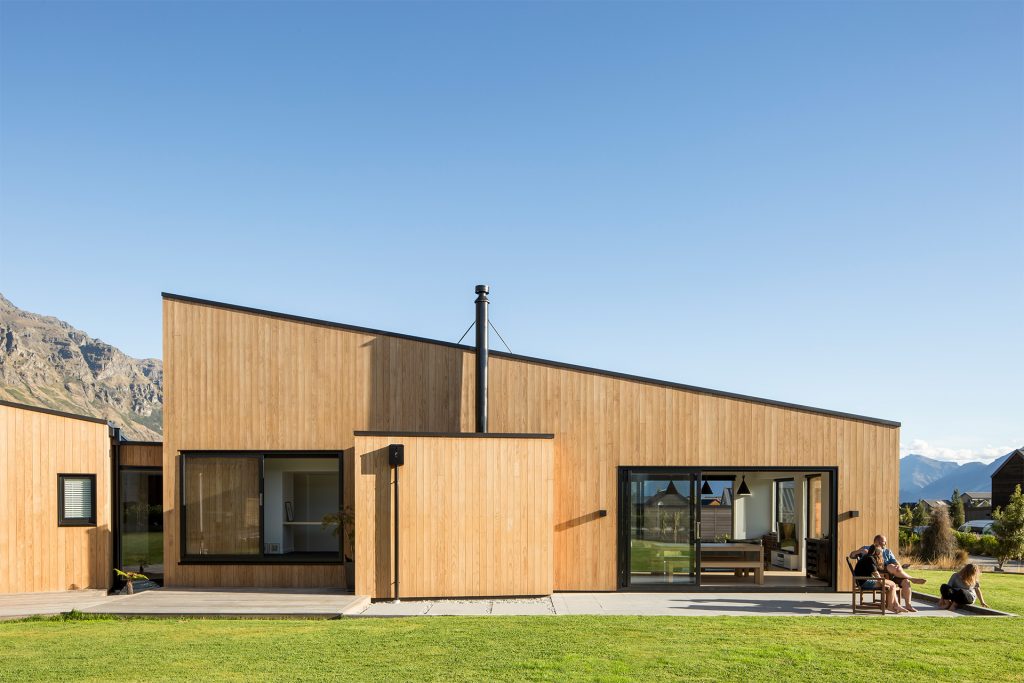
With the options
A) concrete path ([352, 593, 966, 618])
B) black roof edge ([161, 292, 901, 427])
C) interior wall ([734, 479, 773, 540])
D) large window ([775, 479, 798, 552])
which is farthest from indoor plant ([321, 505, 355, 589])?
interior wall ([734, 479, 773, 540])

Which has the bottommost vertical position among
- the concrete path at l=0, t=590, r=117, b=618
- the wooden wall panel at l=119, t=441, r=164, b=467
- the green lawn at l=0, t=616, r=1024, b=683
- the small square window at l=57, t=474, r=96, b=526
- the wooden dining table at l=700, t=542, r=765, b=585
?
the concrete path at l=0, t=590, r=117, b=618

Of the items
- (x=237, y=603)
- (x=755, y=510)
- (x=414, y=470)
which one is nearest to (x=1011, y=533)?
(x=755, y=510)

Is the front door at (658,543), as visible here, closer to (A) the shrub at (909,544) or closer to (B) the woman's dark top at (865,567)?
(B) the woman's dark top at (865,567)

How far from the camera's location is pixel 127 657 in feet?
23.8

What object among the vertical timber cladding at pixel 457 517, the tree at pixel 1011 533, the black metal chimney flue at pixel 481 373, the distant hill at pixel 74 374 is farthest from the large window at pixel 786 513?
the distant hill at pixel 74 374

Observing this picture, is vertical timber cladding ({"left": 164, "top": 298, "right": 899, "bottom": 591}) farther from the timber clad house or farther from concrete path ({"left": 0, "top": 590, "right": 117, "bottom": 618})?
concrete path ({"left": 0, "top": 590, "right": 117, "bottom": 618})

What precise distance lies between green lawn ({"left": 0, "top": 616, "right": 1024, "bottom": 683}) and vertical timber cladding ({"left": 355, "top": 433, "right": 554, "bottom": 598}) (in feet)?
4.74

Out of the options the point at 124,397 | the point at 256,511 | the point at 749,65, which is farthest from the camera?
the point at 124,397

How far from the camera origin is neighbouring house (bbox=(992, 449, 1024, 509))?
43.9 meters

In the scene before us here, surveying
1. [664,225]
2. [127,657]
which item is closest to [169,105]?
[664,225]

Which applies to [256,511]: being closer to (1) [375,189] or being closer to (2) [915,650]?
(1) [375,189]

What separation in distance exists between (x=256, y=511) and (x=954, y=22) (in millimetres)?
13545

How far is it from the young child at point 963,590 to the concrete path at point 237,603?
764 centimetres

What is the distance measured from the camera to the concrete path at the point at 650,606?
980cm
